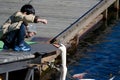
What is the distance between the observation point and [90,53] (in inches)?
701

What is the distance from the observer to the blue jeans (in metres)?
12.0

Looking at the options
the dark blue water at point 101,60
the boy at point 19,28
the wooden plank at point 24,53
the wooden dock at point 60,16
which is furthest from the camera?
the dark blue water at point 101,60

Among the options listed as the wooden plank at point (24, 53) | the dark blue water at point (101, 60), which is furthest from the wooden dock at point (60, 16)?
the dark blue water at point (101, 60)

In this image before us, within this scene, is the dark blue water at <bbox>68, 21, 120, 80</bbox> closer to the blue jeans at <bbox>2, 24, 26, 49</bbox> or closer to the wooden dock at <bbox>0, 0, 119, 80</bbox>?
the wooden dock at <bbox>0, 0, 119, 80</bbox>

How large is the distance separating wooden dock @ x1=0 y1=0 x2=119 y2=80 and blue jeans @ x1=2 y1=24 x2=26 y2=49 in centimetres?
39

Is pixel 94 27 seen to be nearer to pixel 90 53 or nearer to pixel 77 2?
pixel 77 2

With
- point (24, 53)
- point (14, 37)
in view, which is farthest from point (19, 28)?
point (24, 53)

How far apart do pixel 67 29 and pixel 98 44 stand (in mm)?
3088

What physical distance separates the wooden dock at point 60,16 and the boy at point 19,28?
377 millimetres

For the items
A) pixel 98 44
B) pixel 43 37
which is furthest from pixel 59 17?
pixel 43 37

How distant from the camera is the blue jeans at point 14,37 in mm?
11980

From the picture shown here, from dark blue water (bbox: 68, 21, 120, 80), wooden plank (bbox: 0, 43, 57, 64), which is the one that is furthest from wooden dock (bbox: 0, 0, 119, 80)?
dark blue water (bbox: 68, 21, 120, 80)

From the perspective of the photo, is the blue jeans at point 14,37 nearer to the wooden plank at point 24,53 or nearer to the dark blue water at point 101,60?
the wooden plank at point 24,53

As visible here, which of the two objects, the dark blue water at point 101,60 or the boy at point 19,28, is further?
the dark blue water at point 101,60
